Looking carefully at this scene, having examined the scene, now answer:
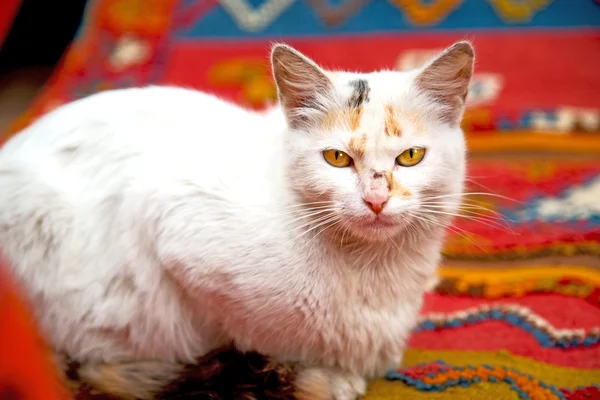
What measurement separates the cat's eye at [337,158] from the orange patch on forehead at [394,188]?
62mm

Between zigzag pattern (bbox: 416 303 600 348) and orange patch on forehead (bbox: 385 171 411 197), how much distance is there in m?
0.47

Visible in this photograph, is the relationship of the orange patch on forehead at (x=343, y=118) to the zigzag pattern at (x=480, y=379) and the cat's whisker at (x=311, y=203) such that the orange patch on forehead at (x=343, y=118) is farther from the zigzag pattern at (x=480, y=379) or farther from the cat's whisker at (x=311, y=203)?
the zigzag pattern at (x=480, y=379)

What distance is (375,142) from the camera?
2.60ft

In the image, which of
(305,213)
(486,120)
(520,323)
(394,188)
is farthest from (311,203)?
(486,120)

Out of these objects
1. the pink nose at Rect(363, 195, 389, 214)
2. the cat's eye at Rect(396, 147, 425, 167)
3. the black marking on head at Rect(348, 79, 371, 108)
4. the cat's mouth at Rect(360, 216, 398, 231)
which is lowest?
the cat's mouth at Rect(360, 216, 398, 231)

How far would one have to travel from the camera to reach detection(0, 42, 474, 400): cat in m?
0.82

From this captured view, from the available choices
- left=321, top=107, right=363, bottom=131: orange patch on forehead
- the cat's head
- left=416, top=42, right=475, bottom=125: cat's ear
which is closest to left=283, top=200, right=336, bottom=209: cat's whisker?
the cat's head

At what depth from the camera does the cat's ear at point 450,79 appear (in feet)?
2.62

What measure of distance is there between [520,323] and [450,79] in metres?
0.55

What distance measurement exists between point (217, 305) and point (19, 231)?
13.3 inches

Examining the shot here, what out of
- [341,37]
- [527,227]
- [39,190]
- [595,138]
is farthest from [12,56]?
[595,138]

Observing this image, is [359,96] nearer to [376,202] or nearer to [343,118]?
[343,118]

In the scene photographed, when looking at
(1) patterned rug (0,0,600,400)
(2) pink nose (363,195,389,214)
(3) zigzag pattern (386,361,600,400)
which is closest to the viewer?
(2) pink nose (363,195,389,214)

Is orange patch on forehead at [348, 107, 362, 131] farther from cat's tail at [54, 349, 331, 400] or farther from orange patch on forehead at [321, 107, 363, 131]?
cat's tail at [54, 349, 331, 400]
